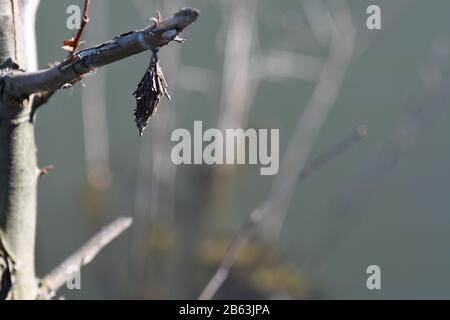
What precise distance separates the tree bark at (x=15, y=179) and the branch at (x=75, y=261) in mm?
33

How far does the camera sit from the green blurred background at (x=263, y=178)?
8.90 ft

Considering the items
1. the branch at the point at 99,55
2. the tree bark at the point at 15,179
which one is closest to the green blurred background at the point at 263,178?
the tree bark at the point at 15,179

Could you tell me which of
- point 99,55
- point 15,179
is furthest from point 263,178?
point 99,55

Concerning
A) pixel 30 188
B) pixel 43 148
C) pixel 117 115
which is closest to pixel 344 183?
pixel 117 115

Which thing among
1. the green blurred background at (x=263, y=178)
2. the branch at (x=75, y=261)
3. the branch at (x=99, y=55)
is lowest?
the branch at (x=75, y=261)

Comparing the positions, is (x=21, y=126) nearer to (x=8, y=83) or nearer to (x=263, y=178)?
(x=8, y=83)

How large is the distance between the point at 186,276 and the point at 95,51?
2213 mm

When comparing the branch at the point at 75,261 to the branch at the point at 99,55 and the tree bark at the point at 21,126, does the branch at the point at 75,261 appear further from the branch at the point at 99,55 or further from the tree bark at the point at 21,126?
the branch at the point at 99,55

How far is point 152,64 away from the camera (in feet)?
2.11

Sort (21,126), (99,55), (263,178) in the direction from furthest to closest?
(263,178) < (21,126) < (99,55)

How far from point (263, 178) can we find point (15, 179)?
207cm

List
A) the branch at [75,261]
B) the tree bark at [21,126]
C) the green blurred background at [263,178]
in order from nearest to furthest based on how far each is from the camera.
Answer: the tree bark at [21,126] < the branch at [75,261] < the green blurred background at [263,178]

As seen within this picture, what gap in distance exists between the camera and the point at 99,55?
657mm

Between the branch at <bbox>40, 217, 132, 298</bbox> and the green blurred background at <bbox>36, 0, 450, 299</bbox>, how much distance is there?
1666mm
